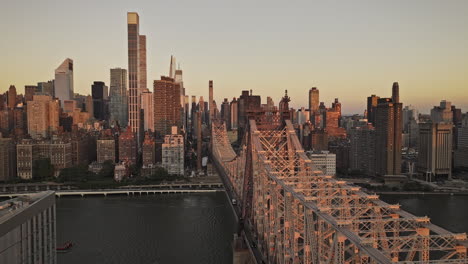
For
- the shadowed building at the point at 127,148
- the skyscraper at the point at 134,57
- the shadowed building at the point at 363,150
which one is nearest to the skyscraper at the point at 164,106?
the skyscraper at the point at 134,57

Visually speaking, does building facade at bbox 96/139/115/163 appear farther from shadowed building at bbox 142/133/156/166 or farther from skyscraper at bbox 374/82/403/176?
skyscraper at bbox 374/82/403/176

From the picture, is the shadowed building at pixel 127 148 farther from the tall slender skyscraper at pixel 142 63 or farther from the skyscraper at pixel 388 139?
the tall slender skyscraper at pixel 142 63

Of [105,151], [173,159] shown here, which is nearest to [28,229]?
[173,159]

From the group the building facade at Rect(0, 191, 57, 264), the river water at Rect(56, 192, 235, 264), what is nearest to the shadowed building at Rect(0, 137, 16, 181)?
the river water at Rect(56, 192, 235, 264)

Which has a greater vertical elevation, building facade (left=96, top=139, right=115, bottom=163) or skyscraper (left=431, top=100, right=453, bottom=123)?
skyscraper (left=431, top=100, right=453, bottom=123)

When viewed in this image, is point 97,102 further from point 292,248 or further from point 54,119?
point 292,248

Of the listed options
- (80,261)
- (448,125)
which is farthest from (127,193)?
(448,125)

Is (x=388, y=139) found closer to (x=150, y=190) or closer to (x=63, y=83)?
(x=150, y=190)
